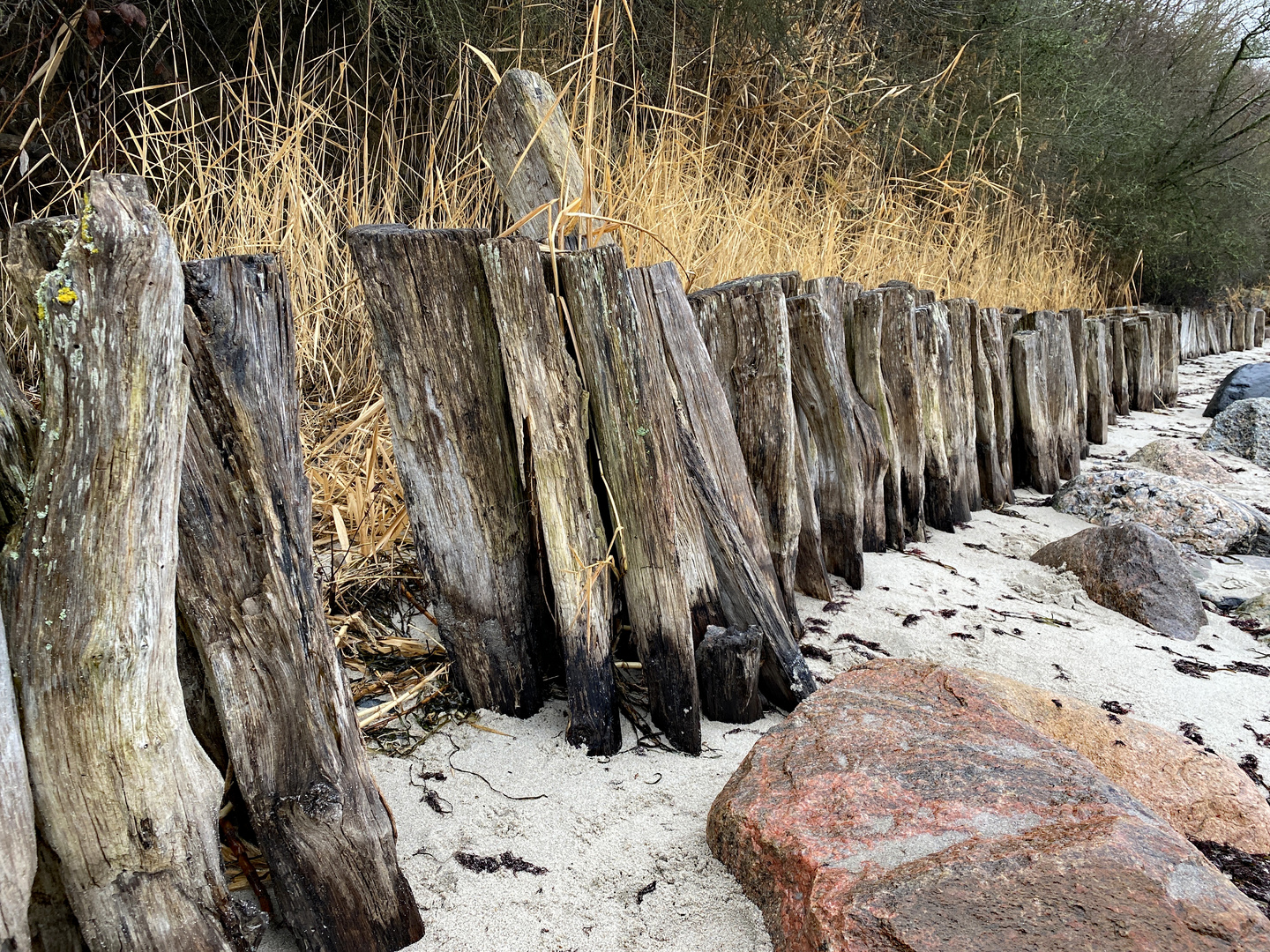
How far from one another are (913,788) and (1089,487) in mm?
3411

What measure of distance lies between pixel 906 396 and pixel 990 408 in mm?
1087

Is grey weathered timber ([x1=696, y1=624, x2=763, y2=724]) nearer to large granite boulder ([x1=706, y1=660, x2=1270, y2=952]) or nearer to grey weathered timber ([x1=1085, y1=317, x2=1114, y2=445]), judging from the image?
large granite boulder ([x1=706, y1=660, x2=1270, y2=952])

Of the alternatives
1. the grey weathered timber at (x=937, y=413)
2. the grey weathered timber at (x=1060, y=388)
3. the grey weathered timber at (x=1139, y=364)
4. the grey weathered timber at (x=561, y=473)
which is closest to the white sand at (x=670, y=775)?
the grey weathered timber at (x=561, y=473)

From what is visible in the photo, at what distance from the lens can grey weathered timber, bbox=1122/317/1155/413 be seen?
755 cm

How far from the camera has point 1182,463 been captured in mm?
5258

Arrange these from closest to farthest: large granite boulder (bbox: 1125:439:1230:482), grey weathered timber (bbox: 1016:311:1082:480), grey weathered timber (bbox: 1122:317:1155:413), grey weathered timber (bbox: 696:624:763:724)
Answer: grey weathered timber (bbox: 696:624:763:724), grey weathered timber (bbox: 1016:311:1082:480), large granite boulder (bbox: 1125:439:1230:482), grey weathered timber (bbox: 1122:317:1155:413)

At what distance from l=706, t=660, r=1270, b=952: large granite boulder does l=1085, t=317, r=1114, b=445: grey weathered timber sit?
5054 millimetres

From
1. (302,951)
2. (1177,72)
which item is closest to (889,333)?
(302,951)

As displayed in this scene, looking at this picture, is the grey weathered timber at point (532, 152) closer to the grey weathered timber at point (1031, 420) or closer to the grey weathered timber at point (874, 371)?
the grey weathered timber at point (874, 371)

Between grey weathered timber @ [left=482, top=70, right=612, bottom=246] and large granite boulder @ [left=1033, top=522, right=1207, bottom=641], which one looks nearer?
grey weathered timber @ [left=482, top=70, right=612, bottom=246]

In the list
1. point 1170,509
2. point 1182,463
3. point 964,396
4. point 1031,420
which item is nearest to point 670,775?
point 964,396

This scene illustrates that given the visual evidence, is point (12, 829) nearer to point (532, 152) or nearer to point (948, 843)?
point (948, 843)

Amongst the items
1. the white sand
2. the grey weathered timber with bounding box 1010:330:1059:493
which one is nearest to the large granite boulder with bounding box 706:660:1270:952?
the white sand

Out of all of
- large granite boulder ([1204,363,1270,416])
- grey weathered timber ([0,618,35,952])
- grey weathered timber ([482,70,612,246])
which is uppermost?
grey weathered timber ([482,70,612,246])
